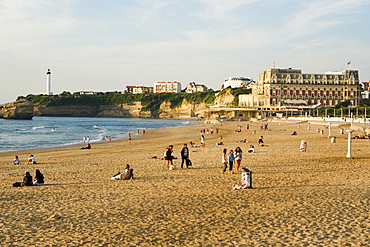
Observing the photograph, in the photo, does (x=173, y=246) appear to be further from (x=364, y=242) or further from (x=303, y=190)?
(x=303, y=190)

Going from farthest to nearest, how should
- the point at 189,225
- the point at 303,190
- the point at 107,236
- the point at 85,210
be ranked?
the point at 303,190
the point at 85,210
the point at 189,225
the point at 107,236

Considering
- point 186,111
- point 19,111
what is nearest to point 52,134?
point 19,111

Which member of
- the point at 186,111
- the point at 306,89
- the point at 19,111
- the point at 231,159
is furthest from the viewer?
the point at 186,111

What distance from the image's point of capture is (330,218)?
363 inches

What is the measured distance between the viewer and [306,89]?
12231 centimetres

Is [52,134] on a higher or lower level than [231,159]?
lower

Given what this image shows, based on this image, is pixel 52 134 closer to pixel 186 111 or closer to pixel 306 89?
pixel 306 89

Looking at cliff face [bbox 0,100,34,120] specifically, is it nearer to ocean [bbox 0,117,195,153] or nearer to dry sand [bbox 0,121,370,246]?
ocean [bbox 0,117,195,153]

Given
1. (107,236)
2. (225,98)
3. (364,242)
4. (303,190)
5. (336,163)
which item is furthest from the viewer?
(225,98)

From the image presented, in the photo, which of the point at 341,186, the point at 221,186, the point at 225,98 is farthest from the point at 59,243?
the point at 225,98

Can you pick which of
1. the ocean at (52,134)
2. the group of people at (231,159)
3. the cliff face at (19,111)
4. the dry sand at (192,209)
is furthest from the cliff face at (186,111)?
the dry sand at (192,209)

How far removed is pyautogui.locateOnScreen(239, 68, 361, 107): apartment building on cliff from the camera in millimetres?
121125

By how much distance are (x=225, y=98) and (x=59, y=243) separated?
157601 mm

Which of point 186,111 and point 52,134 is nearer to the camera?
point 52,134
